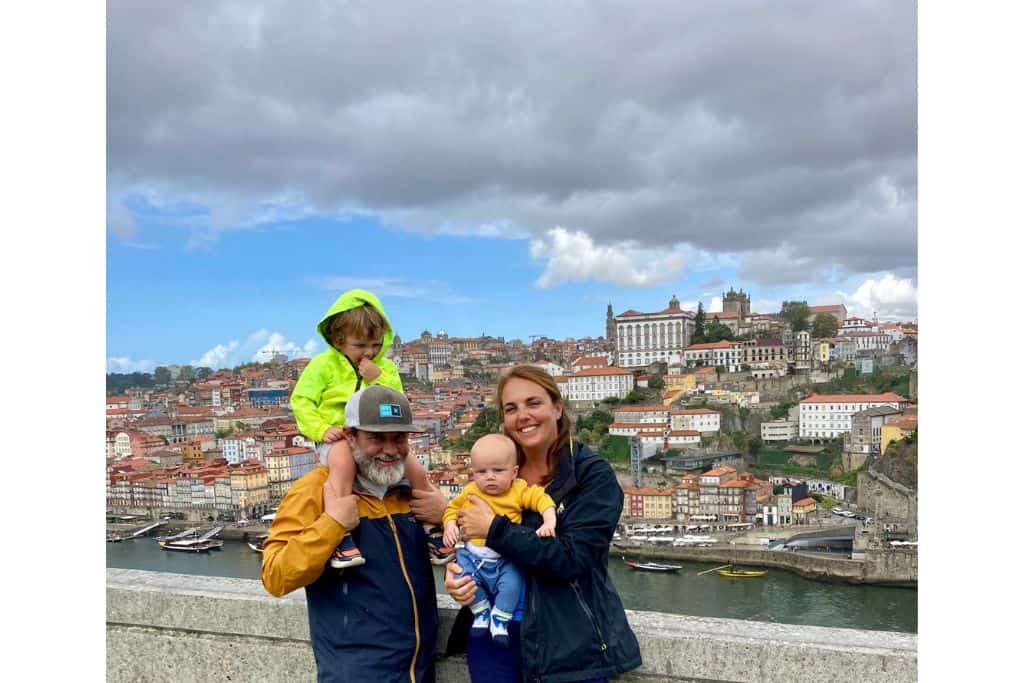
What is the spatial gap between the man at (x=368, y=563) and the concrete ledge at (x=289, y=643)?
26 cm

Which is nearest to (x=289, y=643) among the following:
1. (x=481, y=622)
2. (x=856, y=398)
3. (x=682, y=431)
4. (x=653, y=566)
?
(x=481, y=622)

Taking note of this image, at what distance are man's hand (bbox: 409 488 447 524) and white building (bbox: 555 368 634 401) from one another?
151ft

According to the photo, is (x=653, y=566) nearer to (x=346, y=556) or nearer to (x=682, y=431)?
(x=682, y=431)

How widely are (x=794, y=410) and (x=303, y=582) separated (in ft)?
149

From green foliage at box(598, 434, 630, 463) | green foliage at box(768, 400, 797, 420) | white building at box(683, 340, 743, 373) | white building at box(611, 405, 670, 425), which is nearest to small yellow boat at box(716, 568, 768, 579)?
green foliage at box(598, 434, 630, 463)

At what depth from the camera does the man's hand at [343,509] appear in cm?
129

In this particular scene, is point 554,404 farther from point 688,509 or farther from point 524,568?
point 688,509

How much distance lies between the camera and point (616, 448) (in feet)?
124

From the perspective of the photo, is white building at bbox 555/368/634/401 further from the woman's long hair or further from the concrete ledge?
the woman's long hair

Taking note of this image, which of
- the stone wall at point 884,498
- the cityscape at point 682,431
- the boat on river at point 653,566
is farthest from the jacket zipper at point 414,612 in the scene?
the stone wall at point 884,498

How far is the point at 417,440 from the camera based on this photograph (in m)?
37.0

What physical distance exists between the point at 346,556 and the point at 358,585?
7cm

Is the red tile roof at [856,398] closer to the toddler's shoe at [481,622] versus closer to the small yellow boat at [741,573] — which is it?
the small yellow boat at [741,573]
